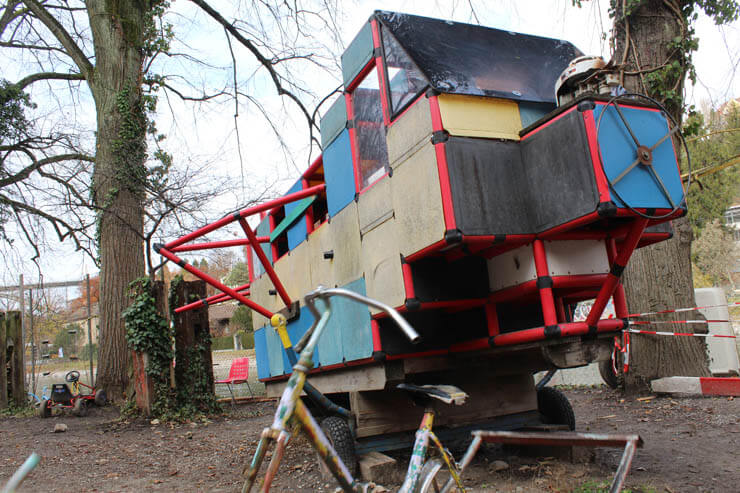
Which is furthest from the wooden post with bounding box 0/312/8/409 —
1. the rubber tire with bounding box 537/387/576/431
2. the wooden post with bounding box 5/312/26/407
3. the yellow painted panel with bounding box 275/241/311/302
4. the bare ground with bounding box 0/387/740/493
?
the rubber tire with bounding box 537/387/576/431

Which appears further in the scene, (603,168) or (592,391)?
(592,391)

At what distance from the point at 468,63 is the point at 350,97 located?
1.26 m

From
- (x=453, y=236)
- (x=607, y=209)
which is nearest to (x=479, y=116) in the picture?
(x=453, y=236)

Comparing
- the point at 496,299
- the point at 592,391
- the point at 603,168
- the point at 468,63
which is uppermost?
the point at 468,63

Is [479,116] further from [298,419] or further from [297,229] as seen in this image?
[297,229]

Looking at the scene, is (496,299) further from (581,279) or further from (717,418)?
(717,418)

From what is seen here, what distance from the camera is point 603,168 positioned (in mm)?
3197

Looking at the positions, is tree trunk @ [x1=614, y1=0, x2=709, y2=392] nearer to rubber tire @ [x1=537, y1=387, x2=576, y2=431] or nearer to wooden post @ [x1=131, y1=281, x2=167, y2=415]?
rubber tire @ [x1=537, y1=387, x2=576, y2=431]

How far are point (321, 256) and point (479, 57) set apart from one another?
252 centimetres

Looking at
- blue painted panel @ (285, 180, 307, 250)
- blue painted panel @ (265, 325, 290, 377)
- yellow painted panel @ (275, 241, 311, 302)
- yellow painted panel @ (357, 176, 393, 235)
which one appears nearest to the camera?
yellow painted panel @ (357, 176, 393, 235)

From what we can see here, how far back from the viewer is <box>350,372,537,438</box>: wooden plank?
16.4 feet

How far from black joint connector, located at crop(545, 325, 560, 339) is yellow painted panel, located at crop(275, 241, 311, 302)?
3090mm

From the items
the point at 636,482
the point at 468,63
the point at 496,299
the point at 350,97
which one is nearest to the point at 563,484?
the point at 636,482

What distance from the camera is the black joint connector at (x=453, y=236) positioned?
3.39 meters
